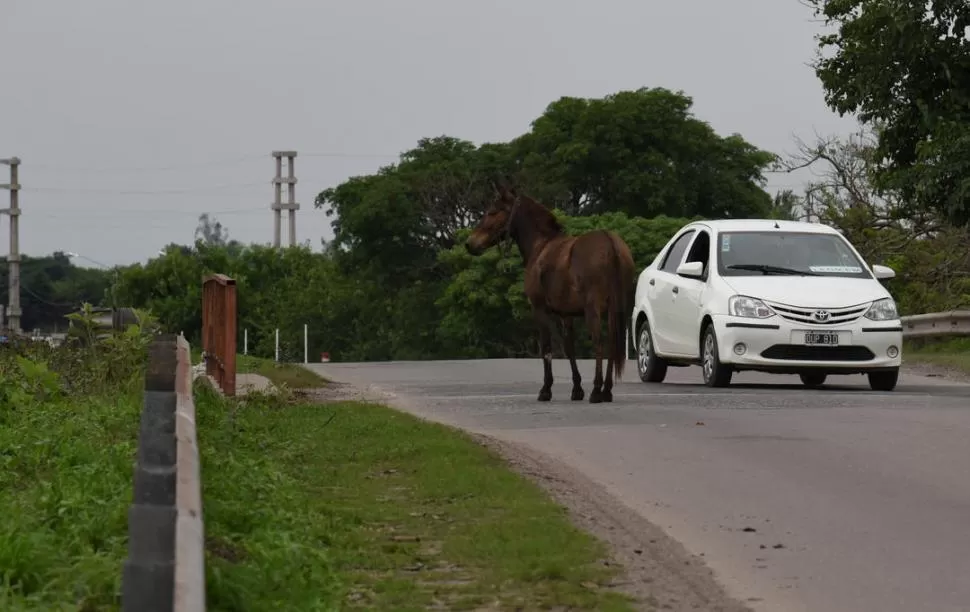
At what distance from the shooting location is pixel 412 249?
254 feet

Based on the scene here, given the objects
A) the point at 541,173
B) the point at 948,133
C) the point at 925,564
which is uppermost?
the point at 541,173

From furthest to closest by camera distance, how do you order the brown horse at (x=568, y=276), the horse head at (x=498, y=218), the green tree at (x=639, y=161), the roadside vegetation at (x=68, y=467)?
the green tree at (x=639, y=161)
the horse head at (x=498, y=218)
the brown horse at (x=568, y=276)
the roadside vegetation at (x=68, y=467)

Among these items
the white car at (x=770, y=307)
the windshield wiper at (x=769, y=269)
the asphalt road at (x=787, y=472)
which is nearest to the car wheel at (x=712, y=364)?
the white car at (x=770, y=307)

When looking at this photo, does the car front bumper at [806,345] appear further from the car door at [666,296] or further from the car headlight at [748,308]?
the car door at [666,296]

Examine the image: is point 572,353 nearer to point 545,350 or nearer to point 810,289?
point 545,350

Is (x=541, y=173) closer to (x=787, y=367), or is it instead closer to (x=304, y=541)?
(x=787, y=367)

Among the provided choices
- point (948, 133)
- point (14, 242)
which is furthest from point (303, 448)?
point (14, 242)

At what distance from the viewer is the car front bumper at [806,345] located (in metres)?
18.6

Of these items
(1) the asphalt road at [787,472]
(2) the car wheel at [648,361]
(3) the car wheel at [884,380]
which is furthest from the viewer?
(2) the car wheel at [648,361]

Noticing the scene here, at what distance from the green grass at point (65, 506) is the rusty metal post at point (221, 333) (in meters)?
2.31

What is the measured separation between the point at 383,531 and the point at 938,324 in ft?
73.2

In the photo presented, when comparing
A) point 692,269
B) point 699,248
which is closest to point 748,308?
point 692,269

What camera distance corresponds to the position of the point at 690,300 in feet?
65.8

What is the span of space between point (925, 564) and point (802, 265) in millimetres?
12148
